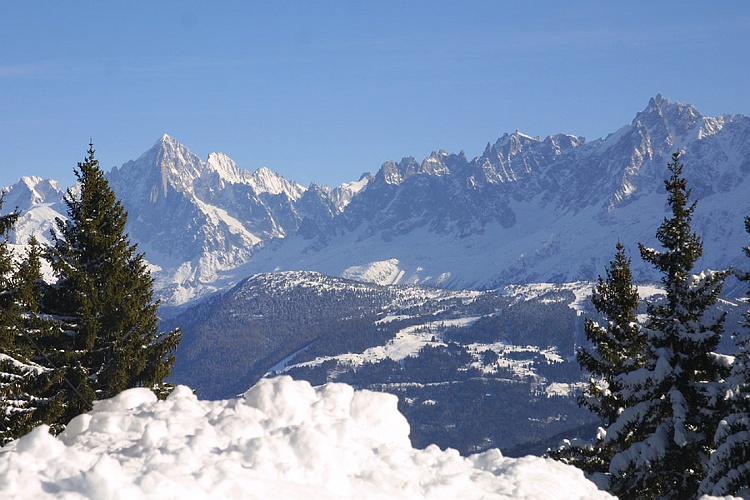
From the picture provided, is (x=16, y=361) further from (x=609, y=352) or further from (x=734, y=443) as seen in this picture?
(x=734, y=443)

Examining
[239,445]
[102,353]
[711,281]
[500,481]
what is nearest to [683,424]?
[711,281]

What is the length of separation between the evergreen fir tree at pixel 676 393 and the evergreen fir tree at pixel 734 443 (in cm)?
71

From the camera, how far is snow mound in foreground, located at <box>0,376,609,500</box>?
9953mm

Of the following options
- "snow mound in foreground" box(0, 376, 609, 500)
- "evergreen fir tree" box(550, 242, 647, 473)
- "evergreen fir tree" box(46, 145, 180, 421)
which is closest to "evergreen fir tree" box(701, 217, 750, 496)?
"evergreen fir tree" box(550, 242, 647, 473)

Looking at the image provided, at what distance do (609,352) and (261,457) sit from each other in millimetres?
17132

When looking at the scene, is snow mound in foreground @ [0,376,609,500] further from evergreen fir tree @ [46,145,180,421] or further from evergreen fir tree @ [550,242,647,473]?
evergreen fir tree @ [550,242,647,473]

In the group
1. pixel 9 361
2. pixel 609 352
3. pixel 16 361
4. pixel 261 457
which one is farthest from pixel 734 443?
pixel 9 361

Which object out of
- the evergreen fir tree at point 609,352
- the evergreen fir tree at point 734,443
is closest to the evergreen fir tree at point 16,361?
the evergreen fir tree at point 609,352

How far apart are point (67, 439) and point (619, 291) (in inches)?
743

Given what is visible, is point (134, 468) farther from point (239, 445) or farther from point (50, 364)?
point (50, 364)

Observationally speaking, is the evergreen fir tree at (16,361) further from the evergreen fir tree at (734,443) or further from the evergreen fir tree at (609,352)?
the evergreen fir tree at (734,443)

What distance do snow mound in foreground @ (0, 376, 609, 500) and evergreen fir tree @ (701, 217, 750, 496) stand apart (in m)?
6.94

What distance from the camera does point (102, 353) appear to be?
82.5ft

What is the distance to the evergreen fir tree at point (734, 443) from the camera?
18.5m
